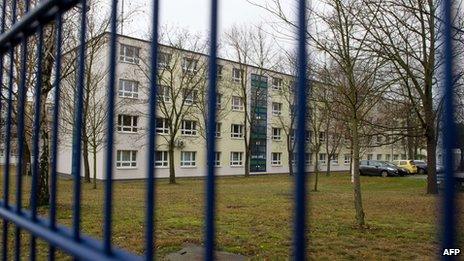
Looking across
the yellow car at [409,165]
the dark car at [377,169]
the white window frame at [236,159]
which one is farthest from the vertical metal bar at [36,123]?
the yellow car at [409,165]

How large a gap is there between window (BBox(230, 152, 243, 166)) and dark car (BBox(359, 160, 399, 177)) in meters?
9.03

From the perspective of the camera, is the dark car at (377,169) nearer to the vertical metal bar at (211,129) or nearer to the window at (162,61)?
the window at (162,61)

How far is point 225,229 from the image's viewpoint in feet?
27.4

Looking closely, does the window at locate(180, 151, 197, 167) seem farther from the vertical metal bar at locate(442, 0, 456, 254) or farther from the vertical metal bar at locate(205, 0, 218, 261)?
the vertical metal bar at locate(442, 0, 456, 254)

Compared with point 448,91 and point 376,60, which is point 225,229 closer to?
point 376,60

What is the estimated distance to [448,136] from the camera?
1.92ft

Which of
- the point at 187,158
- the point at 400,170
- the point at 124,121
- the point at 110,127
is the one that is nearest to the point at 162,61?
the point at 110,127

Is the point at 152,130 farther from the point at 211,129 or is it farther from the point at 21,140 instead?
the point at 21,140

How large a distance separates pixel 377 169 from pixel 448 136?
3742 centimetres

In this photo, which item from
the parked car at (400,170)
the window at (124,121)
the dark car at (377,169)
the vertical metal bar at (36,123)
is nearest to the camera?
the vertical metal bar at (36,123)

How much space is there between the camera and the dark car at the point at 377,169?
36.2 metres

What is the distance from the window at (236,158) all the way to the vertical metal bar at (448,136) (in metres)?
35.2

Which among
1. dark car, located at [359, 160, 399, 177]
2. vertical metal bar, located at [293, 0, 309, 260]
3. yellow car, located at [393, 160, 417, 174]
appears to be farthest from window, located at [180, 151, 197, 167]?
vertical metal bar, located at [293, 0, 309, 260]

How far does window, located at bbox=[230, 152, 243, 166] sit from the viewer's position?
36031mm
